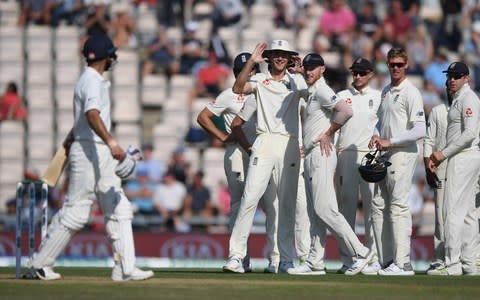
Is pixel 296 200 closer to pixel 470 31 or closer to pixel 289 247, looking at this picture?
pixel 289 247

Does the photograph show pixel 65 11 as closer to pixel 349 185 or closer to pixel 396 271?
pixel 349 185

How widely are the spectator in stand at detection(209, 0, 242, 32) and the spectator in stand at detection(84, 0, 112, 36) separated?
1898mm

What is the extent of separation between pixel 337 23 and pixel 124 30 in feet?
12.2

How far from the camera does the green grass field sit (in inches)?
409

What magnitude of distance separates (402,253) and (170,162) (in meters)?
8.07

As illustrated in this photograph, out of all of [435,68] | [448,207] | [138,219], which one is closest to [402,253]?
[448,207]

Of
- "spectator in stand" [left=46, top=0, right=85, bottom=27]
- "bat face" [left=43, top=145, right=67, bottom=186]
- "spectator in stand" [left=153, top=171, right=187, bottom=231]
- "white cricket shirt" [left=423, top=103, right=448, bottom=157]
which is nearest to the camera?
"bat face" [left=43, top=145, right=67, bottom=186]

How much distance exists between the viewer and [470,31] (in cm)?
2380

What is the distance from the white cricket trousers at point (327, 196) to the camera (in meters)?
12.9

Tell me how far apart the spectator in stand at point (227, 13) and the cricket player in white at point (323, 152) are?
10716 mm

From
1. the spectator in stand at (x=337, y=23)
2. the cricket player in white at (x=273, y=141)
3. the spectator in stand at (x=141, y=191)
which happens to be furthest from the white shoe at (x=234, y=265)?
the spectator in stand at (x=337, y=23)

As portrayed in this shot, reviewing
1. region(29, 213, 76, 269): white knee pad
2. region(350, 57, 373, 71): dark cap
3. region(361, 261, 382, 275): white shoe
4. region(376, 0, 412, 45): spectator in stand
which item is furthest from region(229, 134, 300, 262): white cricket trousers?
region(376, 0, 412, 45): spectator in stand

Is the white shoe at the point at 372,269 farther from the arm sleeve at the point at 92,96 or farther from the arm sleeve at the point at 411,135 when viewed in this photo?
the arm sleeve at the point at 92,96

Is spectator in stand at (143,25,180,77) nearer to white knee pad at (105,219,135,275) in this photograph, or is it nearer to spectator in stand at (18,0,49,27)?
spectator in stand at (18,0,49,27)
